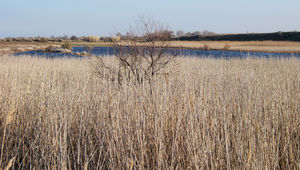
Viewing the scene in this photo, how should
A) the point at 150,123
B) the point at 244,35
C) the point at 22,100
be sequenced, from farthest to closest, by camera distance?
the point at 244,35 < the point at 22,100 < the point at 150,123

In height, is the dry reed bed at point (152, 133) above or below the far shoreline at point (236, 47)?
below

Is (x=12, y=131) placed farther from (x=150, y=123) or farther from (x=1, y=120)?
(x=150, y=123)

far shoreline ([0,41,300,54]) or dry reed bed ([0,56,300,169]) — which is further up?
far shoreline ([0,41,300,54])

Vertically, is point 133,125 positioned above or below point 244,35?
below

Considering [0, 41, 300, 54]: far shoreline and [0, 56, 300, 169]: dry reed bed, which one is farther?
[0, 41, 300, 54]: far shoreline

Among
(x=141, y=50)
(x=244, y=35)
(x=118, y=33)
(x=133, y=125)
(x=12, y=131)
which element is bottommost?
(x=12, y=131)

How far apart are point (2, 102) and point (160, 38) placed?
3402 millimetres

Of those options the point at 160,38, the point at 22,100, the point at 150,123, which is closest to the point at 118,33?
the point at 160,38

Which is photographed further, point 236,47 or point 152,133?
point 236,47

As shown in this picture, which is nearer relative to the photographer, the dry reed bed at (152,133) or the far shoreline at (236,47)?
the dry reed bed at (152,133)

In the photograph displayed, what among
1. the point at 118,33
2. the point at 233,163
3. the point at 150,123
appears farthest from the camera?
the point at 118,33

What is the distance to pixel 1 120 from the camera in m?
3.36

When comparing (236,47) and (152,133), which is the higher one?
(236,47)

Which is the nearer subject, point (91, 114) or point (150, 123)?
point (150, 123)
